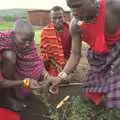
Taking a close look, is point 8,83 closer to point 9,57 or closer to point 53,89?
point 9,57

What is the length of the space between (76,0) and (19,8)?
6.40 meters

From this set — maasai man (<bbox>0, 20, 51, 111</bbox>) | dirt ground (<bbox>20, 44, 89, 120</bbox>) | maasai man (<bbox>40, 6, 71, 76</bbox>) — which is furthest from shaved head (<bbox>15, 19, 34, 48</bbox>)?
maasai man (<bbox>40, 6, 71, 76</bbox>)

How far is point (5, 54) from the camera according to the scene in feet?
11.2

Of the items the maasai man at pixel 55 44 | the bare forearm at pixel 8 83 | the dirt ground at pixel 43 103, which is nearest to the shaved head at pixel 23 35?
the bare forearm at pixel 8 83

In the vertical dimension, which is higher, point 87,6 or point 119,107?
point 87,6

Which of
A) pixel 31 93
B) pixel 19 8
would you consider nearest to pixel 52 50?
pixel 31 93

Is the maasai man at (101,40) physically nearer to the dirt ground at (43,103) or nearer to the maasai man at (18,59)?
the maasai man at (18,59)

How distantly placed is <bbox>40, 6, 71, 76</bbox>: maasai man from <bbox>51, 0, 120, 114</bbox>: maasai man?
1.76m

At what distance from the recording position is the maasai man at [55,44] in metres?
4.99

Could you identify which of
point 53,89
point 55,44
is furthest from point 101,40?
point 55,44

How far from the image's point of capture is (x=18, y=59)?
3.65 meters

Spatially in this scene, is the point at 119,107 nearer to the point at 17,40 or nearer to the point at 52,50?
the point at 17,40

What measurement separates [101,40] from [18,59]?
3.18 ft

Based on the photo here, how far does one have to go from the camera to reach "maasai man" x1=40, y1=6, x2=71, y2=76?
16.4 ft
